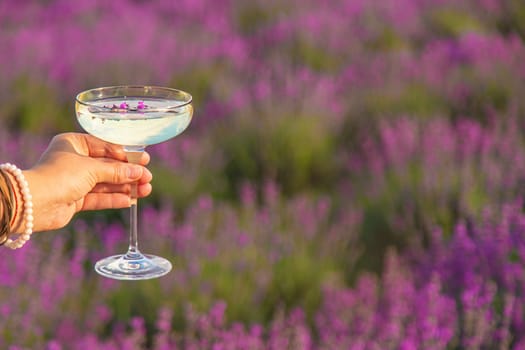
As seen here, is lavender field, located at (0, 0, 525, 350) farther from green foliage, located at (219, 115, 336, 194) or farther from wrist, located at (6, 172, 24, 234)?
wrist, located at (6, 172, 24, 234)

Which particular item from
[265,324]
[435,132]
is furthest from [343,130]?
[265,324]

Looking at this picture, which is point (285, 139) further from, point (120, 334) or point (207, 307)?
point (120, 334)

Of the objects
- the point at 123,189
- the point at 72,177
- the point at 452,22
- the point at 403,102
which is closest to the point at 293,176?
the point at 403,102

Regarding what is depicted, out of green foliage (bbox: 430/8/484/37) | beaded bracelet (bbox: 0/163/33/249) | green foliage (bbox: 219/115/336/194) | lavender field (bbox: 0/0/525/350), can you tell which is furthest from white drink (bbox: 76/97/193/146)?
green foliage (bbox: 430/8/484/37)

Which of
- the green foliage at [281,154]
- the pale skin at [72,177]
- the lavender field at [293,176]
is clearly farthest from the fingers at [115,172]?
the green foliage at [281,154]

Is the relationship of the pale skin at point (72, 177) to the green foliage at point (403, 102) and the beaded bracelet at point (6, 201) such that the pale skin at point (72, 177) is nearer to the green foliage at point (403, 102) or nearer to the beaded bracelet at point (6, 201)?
the beaded bracelet at point (6, 201)

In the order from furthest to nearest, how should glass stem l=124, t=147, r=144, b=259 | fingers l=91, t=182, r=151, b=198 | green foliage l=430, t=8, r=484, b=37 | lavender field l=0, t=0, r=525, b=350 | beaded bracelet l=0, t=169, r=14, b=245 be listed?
green foliage l=430, t=8, r=484, b=37, lavender field l=0, t=0, r=525, b=350, fingers l=91, t=182, r=151, b=198, glass stem l=124, t=147, r=144, b=259, beaded bracelet l=0, t=169, r=14, b=245
